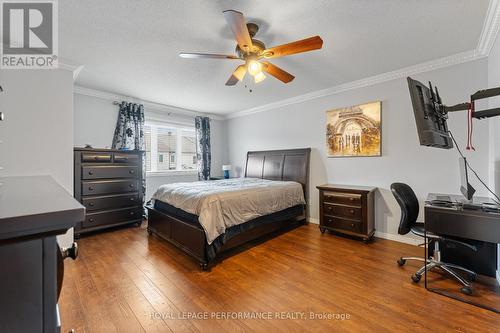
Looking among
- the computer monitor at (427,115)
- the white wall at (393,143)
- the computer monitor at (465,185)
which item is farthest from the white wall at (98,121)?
the computer monitor at (465,185)

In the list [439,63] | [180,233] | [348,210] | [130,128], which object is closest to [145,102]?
[130,128]

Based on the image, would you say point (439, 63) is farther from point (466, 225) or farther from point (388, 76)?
point (466, 225)

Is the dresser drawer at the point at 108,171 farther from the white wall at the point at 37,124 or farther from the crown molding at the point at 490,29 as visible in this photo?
the crown molding at the point at 490,29

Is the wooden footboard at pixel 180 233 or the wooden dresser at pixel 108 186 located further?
the wooden dresser at pixel 108 186

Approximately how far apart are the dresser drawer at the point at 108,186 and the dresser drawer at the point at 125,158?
344 mm

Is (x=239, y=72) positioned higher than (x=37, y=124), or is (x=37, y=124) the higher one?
(x=239, y=72)

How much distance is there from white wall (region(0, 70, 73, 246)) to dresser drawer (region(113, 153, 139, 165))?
88 centimetres

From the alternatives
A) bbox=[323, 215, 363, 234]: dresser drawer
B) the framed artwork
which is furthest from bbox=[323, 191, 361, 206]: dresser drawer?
the framed artwork

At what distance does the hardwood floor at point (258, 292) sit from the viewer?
5.67ft

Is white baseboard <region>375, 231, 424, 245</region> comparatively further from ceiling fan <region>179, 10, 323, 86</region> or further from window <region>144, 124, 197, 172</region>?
window <region>144, 124, 197, 172</region>

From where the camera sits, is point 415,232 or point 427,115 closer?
point 427,115

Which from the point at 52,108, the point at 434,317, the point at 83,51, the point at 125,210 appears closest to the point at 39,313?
the point at 434,317

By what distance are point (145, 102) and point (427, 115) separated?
4.78m

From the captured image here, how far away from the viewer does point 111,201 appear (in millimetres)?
3861
